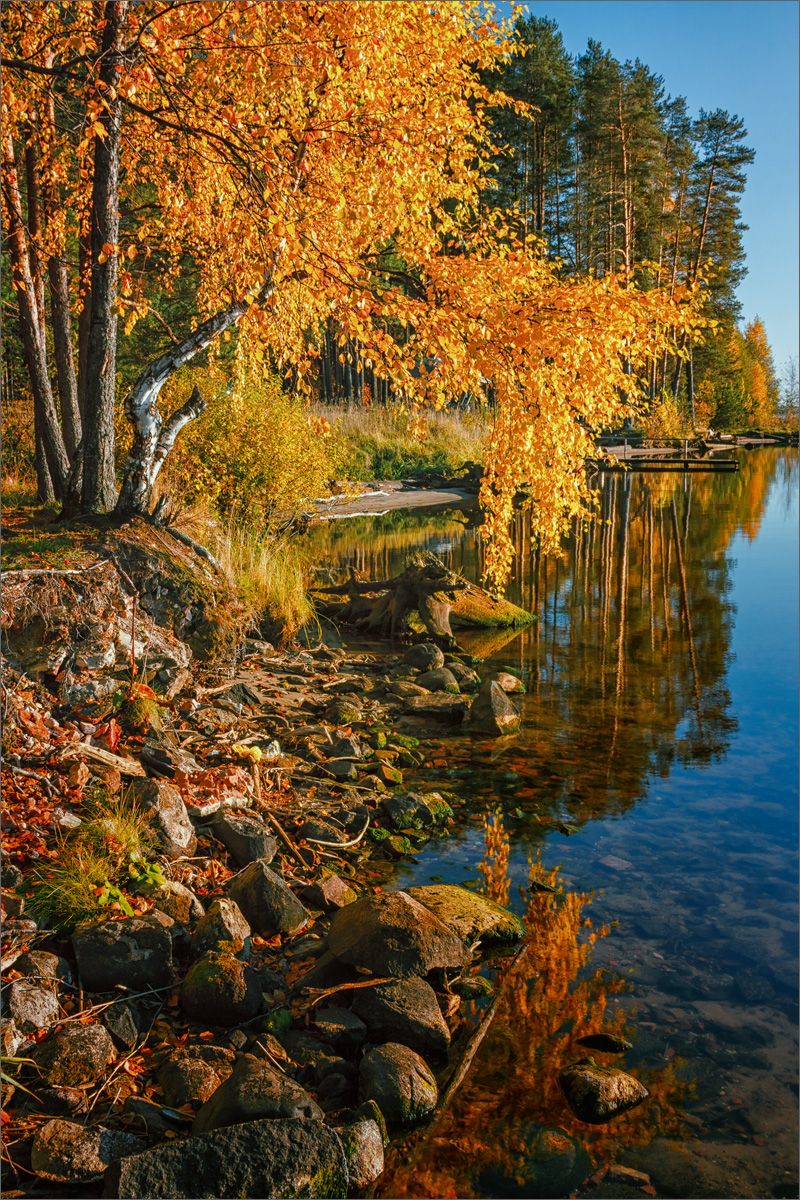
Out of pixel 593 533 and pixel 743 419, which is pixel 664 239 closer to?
pixel 743 419

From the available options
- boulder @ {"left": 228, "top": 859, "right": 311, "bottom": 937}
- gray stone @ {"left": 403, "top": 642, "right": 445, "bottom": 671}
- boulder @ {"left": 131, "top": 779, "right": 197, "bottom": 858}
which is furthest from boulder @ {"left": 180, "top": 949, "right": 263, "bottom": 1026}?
gray stone @ {"left": 403, "top": 642, "right": 445, "bottom": 671}

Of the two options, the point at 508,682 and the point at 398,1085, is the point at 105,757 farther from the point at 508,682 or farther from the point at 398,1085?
the point at 508,682

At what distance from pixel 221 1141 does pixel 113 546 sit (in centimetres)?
663

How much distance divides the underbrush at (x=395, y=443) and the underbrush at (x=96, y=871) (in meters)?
24.6

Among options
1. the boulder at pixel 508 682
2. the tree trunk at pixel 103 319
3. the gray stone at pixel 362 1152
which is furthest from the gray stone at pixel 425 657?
the gray stone at pixel 362 1152

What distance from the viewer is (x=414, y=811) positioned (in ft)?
23.7

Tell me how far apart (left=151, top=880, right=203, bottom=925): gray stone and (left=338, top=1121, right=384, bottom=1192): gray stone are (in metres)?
1.69

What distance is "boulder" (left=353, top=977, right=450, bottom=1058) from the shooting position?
459cm

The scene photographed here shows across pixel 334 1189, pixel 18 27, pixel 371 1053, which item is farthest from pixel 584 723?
pixel 18 27

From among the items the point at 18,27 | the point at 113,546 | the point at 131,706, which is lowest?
the point at 131,706

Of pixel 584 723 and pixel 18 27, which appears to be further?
pixel 18 27

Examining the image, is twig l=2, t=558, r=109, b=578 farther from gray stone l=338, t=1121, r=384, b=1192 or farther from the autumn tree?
gray stone l=338, t=1121, r=384, b=1192

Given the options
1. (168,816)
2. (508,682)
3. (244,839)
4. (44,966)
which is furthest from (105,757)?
(508,682)

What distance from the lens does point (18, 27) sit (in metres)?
11.5
